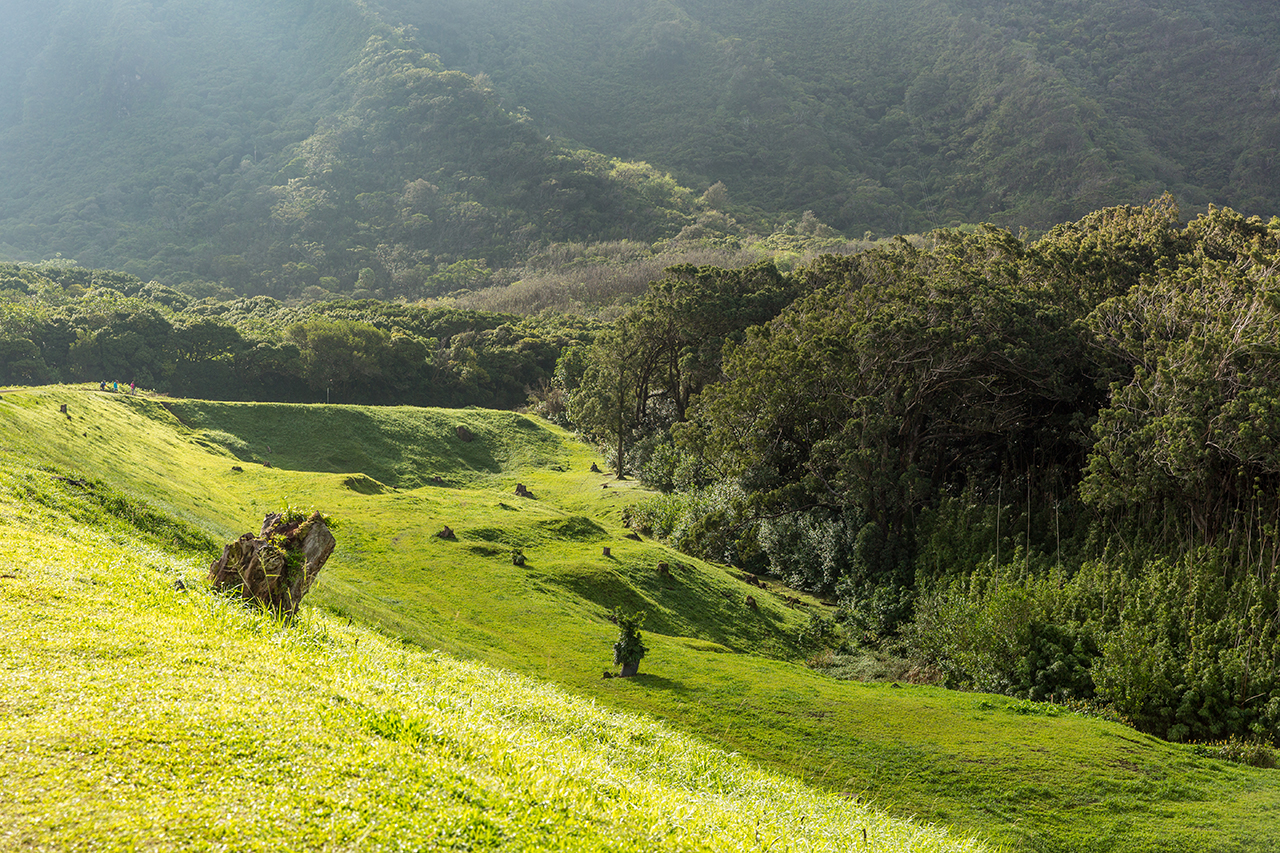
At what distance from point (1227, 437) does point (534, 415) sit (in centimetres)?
4815

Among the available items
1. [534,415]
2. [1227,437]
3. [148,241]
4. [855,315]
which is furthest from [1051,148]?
[148,241]

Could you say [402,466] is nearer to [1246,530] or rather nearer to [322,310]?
[1246,530]

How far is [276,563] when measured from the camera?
1055 centimetres

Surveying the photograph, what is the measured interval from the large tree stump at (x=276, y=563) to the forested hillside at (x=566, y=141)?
11388 centimetres

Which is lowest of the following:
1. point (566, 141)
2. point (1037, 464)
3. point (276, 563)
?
point (276, 563)

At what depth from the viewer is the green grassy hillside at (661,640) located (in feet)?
35.1

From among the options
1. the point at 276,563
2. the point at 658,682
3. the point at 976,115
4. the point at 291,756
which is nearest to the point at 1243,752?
the point at 658,682

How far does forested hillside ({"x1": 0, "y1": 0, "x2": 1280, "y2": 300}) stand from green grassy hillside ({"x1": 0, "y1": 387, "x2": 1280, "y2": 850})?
98.4 metres

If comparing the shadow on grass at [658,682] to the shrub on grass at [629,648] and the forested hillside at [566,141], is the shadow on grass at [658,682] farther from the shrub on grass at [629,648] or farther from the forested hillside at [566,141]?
the forested hillside at [566,141]

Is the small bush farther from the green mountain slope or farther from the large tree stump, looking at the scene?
the green mountain slope

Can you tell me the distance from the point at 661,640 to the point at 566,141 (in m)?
179

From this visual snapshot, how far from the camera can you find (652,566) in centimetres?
2392

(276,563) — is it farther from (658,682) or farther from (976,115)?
(976,115)

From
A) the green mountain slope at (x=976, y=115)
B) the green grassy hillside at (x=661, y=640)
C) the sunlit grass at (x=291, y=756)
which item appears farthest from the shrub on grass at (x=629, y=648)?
the green mountain slope at (x=976, y=115)
